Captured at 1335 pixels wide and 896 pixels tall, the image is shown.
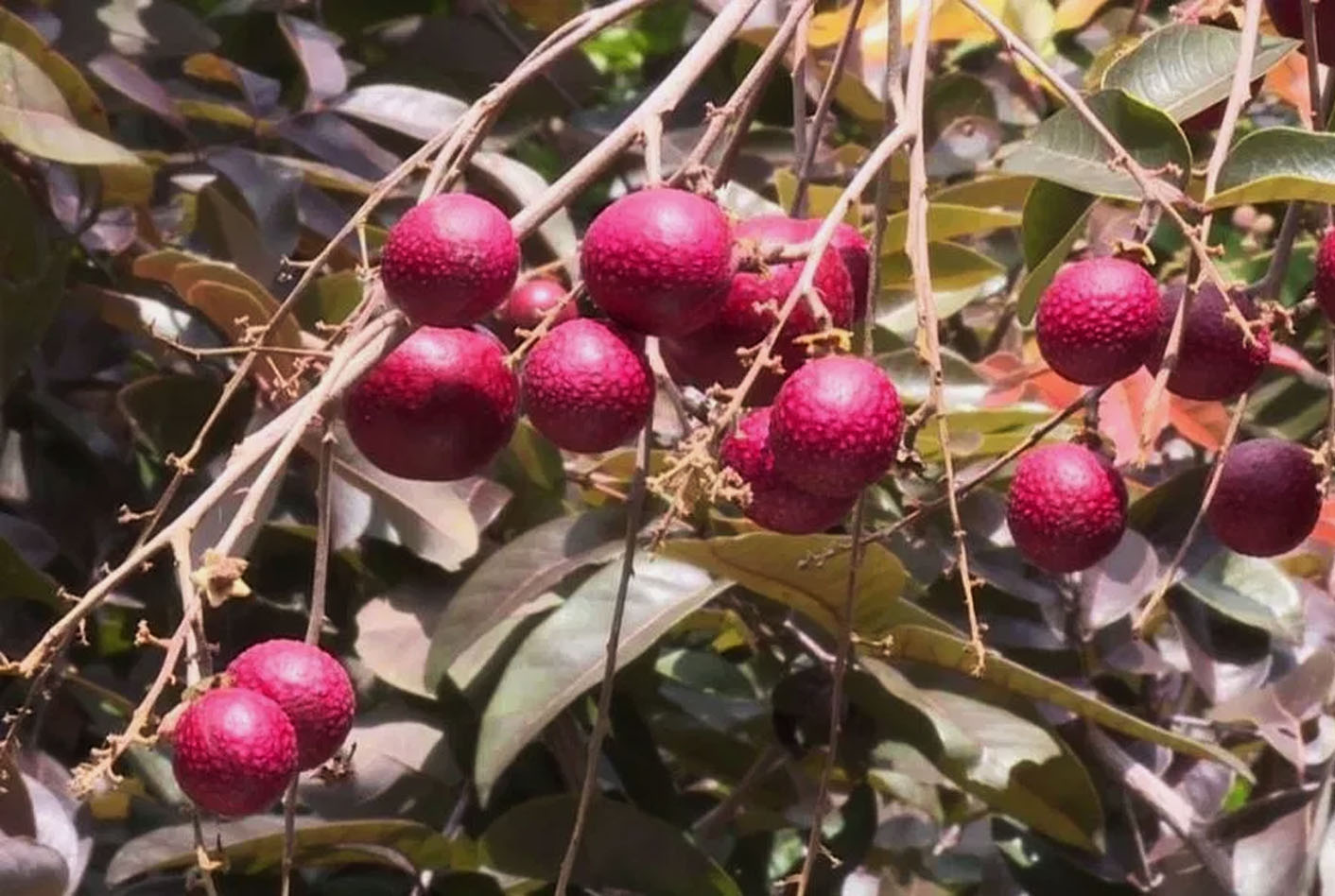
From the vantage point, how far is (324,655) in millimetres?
615

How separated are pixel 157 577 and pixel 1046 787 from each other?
1.45 ft

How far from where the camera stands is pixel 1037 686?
86 cm

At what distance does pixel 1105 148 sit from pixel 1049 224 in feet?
0.28

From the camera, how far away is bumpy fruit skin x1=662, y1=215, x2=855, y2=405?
0.61 metres

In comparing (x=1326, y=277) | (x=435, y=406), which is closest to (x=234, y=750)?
(x=435, y=406)

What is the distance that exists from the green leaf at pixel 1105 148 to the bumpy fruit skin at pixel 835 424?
5.6 inches

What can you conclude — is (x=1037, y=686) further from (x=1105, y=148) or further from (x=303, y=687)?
(x=303, y=687)

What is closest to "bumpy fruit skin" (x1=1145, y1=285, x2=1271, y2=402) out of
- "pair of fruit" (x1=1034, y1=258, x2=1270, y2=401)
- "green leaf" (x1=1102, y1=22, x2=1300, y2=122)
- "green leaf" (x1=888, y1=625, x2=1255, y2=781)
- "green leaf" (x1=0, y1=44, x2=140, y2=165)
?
"pair of fruit" (x1=1034, y1=258, x2=1270, y2=401)

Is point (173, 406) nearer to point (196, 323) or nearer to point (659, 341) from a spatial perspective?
point (196, 323)

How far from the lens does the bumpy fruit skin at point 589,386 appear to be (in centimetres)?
58

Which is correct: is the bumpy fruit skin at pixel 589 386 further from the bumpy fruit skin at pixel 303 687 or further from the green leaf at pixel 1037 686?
the green leaf at pixel 1037 686

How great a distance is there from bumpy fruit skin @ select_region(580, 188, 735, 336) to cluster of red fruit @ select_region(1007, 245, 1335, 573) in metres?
0.13

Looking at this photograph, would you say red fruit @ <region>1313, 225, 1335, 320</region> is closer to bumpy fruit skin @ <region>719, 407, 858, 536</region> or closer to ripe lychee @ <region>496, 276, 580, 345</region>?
bumpy fruit skin @ <region>719, 407, 858, 536</region>

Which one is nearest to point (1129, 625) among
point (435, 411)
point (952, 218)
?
point (952, 218)
